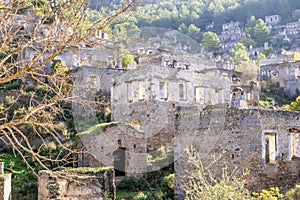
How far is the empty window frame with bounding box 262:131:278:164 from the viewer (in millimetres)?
13020

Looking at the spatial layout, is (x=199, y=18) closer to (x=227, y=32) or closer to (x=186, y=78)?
(x=227, y=32)

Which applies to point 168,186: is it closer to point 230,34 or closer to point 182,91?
point 182,91

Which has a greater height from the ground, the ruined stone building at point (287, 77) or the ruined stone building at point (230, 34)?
the ruined stone building at point (230, 34)

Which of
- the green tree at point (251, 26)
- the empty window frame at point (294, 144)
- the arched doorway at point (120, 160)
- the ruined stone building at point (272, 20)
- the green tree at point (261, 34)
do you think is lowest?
the arched doorway at point (120, 160)

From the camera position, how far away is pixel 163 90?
2156 cm

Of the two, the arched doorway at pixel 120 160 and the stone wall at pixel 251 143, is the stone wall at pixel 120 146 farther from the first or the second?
the stone wall at pixel 251 143

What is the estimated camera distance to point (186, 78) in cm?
2292

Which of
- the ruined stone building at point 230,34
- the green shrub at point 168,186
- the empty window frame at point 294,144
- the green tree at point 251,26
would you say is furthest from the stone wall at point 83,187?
the green tree at point 251,26

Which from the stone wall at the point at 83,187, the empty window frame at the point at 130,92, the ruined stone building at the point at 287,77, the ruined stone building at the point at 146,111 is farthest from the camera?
the ruined stone building at the point at 287,77

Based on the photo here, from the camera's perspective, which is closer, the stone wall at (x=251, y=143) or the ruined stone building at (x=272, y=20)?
the stone wall at (x=251, y=143)

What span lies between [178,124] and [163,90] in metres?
7.05

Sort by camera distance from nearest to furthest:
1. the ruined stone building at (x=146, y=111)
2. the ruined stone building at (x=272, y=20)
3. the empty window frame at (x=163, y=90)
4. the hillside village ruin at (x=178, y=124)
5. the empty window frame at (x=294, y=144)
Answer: the hillside village ruin at (x=178, y=124) < the empty window frame at (x=294, y=144) < the ruined stone building at (x=146, y=111) < the empty window frame at (x=163, y=90) < the ruined stone building at (x=272, y=20)

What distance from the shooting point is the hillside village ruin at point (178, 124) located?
1294cm

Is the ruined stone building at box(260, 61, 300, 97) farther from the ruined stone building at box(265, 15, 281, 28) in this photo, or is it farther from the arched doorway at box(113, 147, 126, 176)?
the ruined stone building at box(265, 15, 281, 28)
